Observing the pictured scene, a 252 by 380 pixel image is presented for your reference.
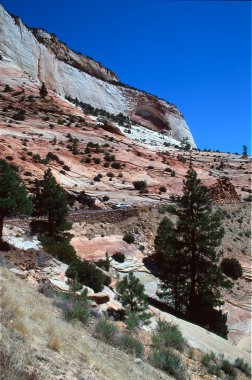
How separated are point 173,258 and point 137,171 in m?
23.2

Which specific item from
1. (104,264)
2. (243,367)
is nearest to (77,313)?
Answer: (243,367)

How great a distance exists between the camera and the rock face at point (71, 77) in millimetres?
79750

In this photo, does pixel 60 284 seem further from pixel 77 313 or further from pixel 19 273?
pixel 77 313

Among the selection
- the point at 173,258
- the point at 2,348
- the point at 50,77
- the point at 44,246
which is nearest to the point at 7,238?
the point at 44,246

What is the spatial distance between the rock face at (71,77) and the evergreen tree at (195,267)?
175 feet

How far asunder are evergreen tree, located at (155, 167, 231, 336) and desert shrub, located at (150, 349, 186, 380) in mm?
12721

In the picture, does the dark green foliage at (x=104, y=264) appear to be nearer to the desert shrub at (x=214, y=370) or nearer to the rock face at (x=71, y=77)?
the desert shrub at (x=214, y=370)

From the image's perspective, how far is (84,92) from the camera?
93.2m

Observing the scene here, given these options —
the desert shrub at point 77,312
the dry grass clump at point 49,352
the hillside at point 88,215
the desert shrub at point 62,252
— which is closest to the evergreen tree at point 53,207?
the hillside at point 88,215

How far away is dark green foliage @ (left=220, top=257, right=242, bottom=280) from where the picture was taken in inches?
1258

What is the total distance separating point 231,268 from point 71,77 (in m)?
74.6

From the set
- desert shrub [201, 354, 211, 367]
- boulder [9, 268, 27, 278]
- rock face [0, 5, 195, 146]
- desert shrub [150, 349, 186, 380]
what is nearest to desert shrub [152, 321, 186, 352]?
desert shrub [201, 354, 211, 367]

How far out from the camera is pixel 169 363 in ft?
33.5

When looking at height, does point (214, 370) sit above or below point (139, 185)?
below
